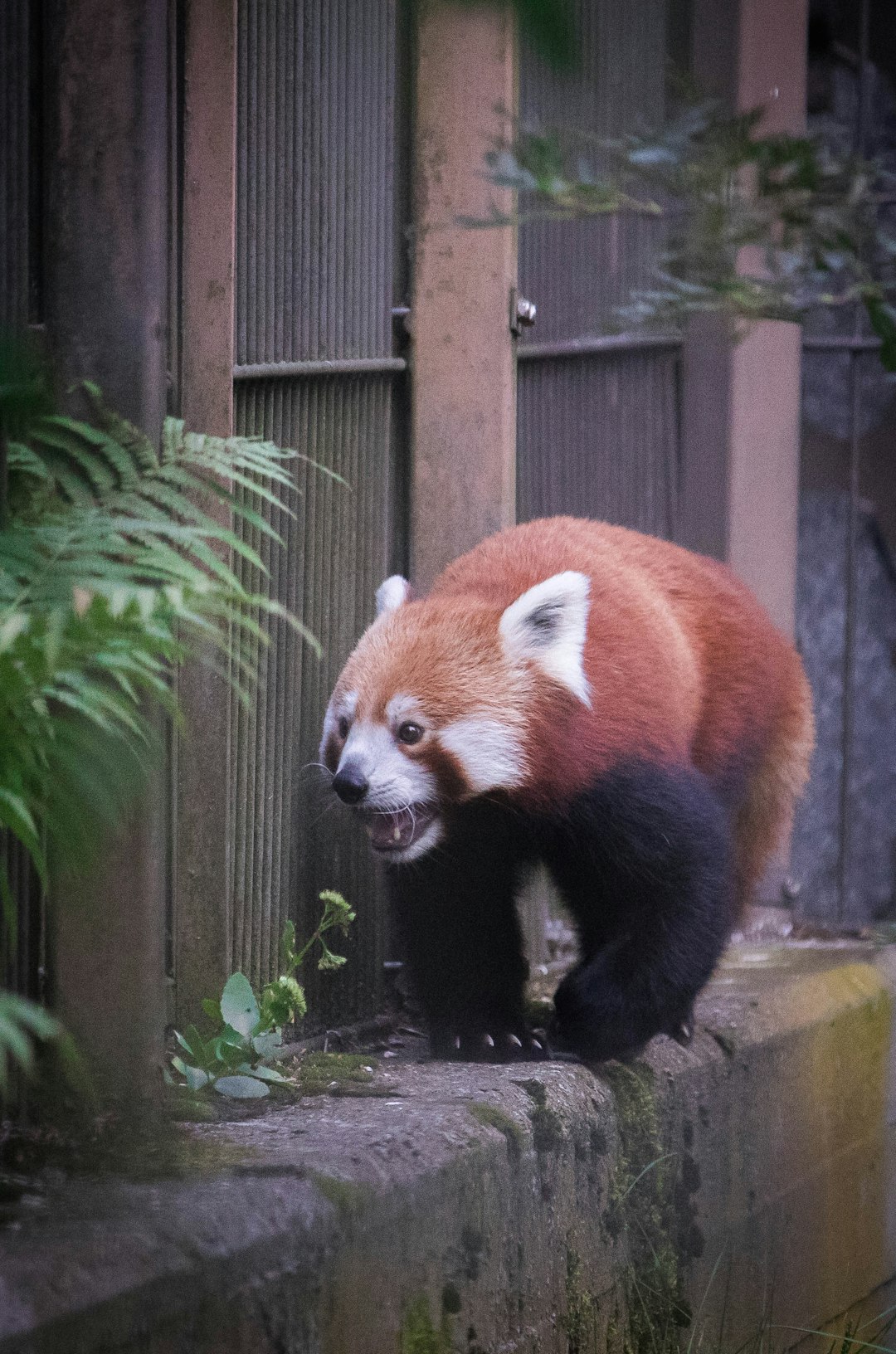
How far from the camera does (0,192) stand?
7.68 ft

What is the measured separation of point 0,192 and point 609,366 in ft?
10.1

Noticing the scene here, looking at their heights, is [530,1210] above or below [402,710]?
below

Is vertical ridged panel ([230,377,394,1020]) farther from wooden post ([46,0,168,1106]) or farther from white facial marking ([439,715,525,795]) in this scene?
wooden post ([46,0,168,1106])

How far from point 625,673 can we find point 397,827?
24.6 inches

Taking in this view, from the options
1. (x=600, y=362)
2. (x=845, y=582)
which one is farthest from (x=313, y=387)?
(x=845, y=582)

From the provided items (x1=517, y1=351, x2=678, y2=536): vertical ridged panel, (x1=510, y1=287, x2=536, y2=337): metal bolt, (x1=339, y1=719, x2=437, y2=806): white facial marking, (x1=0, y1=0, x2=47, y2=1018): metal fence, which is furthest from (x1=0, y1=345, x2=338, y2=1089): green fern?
(x1=517, y1=351, x2=678, y2=536): vertical ridged panel

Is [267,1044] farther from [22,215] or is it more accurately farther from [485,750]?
[22,215]

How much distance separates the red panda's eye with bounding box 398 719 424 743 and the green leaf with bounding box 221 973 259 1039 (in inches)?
24.5

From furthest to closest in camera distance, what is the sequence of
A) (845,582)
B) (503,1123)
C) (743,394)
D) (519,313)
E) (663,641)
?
(845,582) < (743,394) < (519,313) < (663,641) < (503,1123)

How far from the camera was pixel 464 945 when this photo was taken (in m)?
3.61

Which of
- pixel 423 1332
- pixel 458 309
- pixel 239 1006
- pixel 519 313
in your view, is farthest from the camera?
pixel 519 313

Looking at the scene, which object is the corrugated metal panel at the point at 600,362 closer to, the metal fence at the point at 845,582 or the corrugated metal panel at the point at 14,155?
the metal fence at the point at 845,582

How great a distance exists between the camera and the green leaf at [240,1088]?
3051 mm

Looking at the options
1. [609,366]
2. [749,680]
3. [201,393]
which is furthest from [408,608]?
[609,366]
